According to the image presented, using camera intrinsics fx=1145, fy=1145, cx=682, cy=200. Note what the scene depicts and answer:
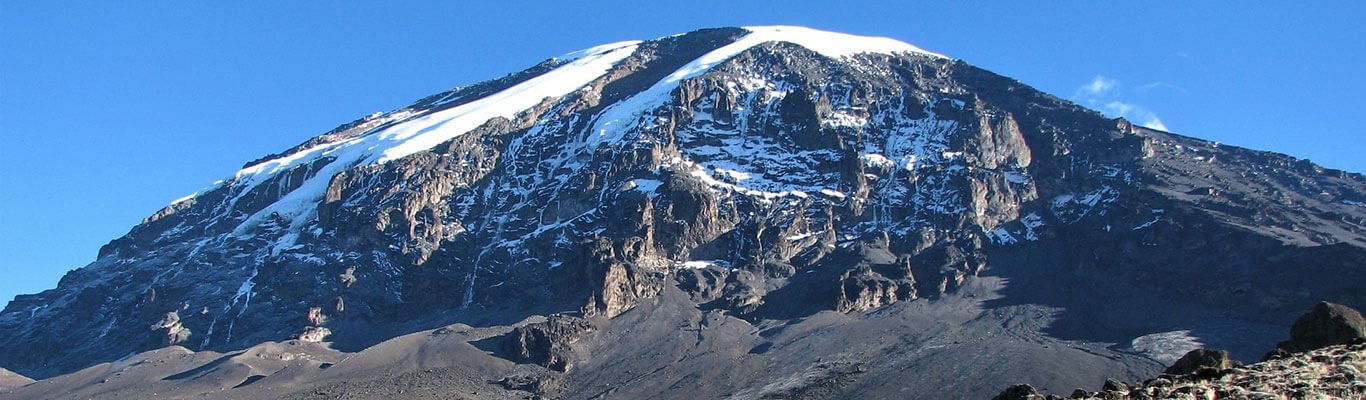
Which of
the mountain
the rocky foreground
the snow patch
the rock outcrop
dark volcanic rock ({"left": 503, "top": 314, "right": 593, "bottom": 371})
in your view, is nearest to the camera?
the rocky foreground

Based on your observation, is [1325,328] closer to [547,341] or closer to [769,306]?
[547,341]

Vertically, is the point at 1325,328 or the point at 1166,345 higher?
the point at 1325,328

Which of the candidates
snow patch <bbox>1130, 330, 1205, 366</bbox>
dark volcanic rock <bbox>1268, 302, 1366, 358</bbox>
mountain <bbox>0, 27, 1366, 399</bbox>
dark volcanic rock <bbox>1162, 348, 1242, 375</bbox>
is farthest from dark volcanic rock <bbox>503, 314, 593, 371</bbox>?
dark volcanic rock <bbox>1268, 302, 1366, 358</bbox>

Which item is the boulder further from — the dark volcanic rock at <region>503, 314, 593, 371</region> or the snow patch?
the dark volcanic rock at <region>503, 314, 593, 371</region>

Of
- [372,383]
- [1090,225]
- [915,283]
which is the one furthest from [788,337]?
[1090,225]

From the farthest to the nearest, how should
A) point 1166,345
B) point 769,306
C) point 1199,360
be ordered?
1. point 769,306
2. point 1166,345
3. point 1199,360

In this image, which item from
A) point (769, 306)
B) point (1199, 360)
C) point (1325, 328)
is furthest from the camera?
point (769, 306)

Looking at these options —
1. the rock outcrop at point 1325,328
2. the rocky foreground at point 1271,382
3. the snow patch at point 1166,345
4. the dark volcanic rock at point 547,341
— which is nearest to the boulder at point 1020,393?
the rocky foreground at point 1271,382

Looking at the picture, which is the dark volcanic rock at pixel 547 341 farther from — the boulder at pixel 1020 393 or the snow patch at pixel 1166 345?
the boulder at pixel 1020 393

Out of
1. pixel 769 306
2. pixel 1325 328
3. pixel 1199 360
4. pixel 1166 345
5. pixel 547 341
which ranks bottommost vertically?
pixel 1166 345

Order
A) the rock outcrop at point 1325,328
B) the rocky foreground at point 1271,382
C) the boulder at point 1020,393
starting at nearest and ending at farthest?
the rocky foreground at point 1271,382 → the boulder at point 1020,393 → the rock outcrop at point 1325,328

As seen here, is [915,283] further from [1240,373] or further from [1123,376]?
[1240,373]

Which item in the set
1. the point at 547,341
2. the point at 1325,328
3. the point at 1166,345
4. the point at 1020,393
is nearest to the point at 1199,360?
the point at 1325,328

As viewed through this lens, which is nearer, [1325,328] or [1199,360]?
[1325,328]
